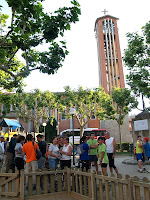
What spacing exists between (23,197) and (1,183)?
0.72 metres

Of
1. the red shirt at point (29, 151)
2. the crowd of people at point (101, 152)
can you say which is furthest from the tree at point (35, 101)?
the red shirt at point (29, 151)

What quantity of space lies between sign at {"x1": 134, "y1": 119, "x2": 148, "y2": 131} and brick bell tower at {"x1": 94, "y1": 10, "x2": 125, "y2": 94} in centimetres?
2506

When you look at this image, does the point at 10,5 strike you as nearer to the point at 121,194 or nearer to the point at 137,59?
the point at 121,194

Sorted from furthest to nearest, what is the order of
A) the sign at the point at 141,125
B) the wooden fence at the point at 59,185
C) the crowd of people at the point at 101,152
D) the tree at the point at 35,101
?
1. the tree at the point at 35,101
2. the sign at the point at 141,125
3. the crowd of people at the point at 101,152
4. the wooden fence at the point at 59,185

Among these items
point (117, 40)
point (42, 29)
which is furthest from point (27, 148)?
point (117, 40)

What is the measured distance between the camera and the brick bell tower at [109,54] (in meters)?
38.3

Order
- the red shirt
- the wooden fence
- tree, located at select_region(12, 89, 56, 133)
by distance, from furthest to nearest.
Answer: tree, located at select_region(12, 89, 56, 133) → the red shirt → the wooden fence

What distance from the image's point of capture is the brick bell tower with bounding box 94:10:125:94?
3834 cm

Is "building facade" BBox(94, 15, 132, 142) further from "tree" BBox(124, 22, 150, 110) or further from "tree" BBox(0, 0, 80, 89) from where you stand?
"tree" BBox(0, 0, 80, 89)

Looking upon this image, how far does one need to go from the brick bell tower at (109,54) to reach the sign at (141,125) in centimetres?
2506

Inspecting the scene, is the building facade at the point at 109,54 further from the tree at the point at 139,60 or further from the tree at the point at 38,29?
the tree at the point at 38,29

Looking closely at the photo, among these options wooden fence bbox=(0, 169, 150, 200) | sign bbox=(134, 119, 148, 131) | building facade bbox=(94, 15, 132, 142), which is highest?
building facade bbox=(94, 15, 132, 142)

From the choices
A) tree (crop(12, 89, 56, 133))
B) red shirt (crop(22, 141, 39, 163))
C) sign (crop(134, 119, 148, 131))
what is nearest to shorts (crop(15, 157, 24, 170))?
red shirt (crop(22, 141, 39, 163))

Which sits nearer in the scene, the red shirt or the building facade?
the red shirt
